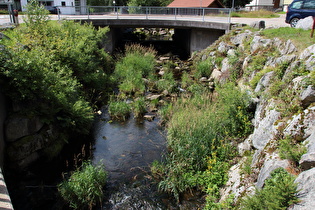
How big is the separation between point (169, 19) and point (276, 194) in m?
22.0

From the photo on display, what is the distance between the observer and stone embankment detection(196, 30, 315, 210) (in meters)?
5.02

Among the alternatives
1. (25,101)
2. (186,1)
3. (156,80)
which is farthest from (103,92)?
(186,1)

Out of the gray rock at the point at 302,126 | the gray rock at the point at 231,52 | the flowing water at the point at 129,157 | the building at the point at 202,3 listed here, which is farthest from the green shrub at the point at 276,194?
the building at the point at 202,3

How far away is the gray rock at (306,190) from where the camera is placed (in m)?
4.04

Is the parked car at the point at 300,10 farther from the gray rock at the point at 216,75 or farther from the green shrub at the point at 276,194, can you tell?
the green shrub at the point at 276,194

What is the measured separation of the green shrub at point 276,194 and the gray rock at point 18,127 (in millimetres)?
6238

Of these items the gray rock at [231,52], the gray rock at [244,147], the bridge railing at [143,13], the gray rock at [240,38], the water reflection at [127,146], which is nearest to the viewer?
the gray rock at [244,147]

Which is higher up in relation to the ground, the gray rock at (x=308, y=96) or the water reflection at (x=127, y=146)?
the gray rock at (x=308, y=96)

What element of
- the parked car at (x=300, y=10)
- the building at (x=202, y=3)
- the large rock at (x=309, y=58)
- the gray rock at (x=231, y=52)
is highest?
the building at (x=202, y=3)

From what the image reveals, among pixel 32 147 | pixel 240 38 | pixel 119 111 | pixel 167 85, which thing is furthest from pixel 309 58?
pixel 240 38

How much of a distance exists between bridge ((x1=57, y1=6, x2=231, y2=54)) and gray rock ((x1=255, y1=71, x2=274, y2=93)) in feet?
39.9

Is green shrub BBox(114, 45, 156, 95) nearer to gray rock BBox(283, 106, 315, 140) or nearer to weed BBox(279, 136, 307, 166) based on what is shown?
gray rock BBox(283, 106, 315, 140)

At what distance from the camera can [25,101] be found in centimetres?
840

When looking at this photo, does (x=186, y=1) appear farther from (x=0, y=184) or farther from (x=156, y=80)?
(x=0, y=184)
